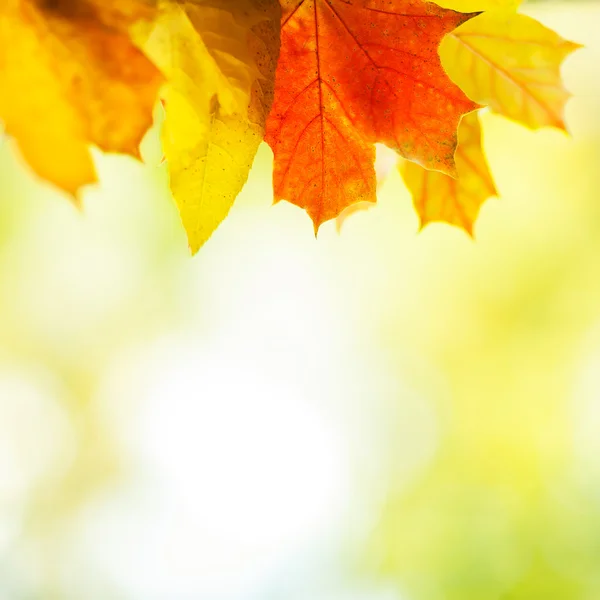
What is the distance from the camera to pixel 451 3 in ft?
1.63

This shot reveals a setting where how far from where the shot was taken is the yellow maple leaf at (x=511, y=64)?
1.98 ft

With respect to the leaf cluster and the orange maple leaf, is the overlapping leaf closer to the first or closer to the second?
the leaf cluster

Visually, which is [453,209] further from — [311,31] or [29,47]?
[29,47]

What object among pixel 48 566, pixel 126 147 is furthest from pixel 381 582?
pixel 126 147

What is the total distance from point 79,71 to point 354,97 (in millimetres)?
212

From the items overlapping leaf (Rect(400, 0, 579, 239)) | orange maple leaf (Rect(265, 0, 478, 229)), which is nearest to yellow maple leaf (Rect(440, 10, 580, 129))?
overlapping leaf (Rect(400, 0, 579, 239))

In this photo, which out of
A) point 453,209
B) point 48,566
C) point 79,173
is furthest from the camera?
point 48,566

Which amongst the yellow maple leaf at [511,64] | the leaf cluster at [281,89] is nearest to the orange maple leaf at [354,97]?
the leaf cluster at [281,89]

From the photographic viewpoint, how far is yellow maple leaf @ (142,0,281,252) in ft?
1.22

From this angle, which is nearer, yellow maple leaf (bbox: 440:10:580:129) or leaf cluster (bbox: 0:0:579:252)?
leaf cluster (bbox: 0:0:579:252)

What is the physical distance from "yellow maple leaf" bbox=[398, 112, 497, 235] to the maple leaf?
35 cm

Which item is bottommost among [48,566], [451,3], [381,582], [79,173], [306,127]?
[48,566]

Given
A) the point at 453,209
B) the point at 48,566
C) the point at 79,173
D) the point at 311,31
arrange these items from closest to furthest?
1. the point at 79,173
2. the point at 311,31
3. the point at 453,209
4. the point at 48,566

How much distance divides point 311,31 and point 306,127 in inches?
2.6
